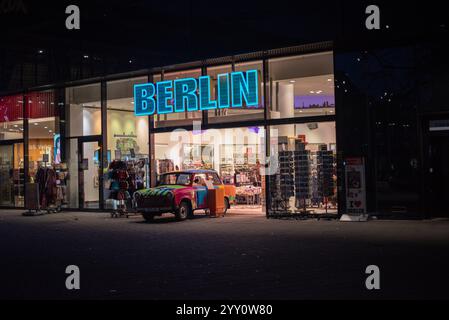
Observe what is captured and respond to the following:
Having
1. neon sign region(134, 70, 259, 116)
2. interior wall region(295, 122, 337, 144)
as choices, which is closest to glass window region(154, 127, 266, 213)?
neon sign region(134, 70, 259, 116)

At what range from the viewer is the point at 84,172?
2247 centimetres

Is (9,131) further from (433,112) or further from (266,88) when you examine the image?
(433,112)

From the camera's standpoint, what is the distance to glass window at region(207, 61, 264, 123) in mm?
18234

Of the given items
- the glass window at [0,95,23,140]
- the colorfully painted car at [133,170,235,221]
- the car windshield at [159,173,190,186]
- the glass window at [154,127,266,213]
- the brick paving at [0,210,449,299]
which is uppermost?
the glass window at [0,95,23,140]

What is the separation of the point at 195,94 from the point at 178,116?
124cm

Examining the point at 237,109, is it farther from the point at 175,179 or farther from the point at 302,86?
the point at 175,179

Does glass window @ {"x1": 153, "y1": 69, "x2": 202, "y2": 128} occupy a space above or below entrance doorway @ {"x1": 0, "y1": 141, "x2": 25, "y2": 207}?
above

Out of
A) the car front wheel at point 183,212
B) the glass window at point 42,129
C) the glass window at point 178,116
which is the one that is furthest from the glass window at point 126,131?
the car front wheel at point 183,212

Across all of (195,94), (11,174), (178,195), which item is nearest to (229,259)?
(178,195)

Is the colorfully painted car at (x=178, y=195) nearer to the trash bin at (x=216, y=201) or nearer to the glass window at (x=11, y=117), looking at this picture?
the trash bin at (x=216, y=201)

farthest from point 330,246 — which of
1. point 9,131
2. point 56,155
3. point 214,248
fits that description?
point 9,131

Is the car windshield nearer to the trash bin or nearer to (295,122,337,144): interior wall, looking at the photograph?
the trash bin

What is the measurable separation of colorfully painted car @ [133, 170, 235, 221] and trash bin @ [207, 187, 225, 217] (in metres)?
0.13
